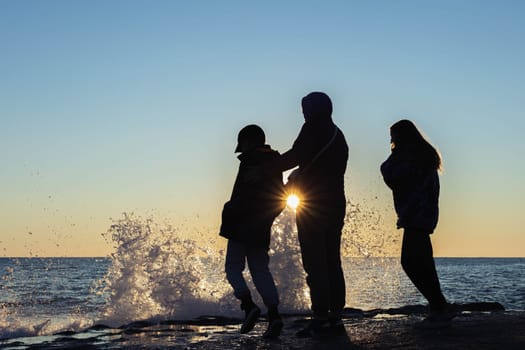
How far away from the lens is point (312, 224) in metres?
5.77

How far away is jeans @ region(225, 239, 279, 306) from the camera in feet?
19.0

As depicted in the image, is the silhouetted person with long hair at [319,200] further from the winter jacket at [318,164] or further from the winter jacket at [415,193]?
the winter jacket at [415,193]

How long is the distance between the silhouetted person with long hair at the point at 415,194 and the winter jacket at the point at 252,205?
1287 millimetres

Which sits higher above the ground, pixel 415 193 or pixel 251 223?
pixel 415 193

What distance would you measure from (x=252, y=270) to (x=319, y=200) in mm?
837

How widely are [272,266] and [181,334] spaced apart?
526 cm

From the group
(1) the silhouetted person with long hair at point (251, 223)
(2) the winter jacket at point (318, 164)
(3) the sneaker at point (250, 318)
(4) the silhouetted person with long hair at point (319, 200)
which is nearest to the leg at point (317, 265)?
(4) the silhouetted person with long hair at point (319, 200)

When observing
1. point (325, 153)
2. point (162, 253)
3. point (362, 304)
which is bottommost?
point (362, 304)

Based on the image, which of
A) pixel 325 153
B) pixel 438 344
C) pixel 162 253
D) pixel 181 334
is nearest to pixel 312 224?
pixel 325 153

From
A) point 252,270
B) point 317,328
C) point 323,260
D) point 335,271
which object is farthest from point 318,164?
point 317,328

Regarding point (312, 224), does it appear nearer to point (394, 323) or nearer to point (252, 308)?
point (252, 308)

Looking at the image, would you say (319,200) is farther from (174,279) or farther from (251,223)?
(174,279)

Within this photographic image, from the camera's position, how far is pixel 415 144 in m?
6.36

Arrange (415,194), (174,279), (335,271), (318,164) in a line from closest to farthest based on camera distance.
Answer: (318,164)
(335,271)
(415,194)
(174,279)
